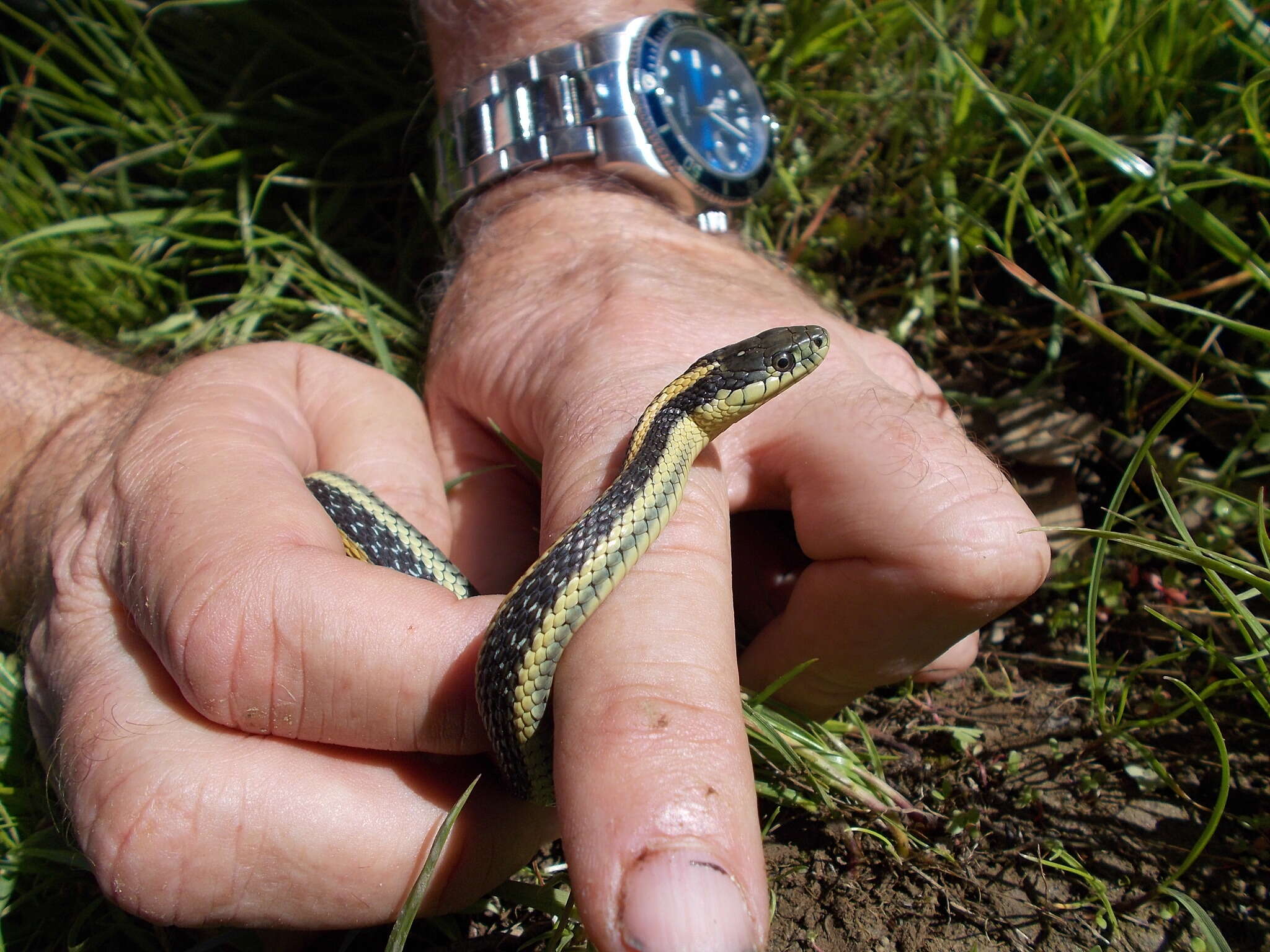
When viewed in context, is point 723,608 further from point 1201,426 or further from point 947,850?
point 1201,426

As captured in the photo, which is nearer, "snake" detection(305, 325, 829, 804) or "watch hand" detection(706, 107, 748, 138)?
"snake" detection(305, 325, 829, 804)

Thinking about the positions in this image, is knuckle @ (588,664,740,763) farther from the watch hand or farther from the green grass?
the watch hand

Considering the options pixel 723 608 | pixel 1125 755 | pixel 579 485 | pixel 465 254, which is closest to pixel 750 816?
pixel 723 608

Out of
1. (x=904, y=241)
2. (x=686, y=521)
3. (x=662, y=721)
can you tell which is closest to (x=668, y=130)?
(x=904, y=241)

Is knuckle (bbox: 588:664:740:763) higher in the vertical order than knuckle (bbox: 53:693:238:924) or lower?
higher

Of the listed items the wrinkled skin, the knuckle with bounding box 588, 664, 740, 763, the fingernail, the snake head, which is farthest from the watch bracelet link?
the fingernail

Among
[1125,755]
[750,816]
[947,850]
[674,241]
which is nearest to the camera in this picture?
[750,816]

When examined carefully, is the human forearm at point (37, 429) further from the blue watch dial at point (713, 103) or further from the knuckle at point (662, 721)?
the blue watch dial at point (713, 103)
